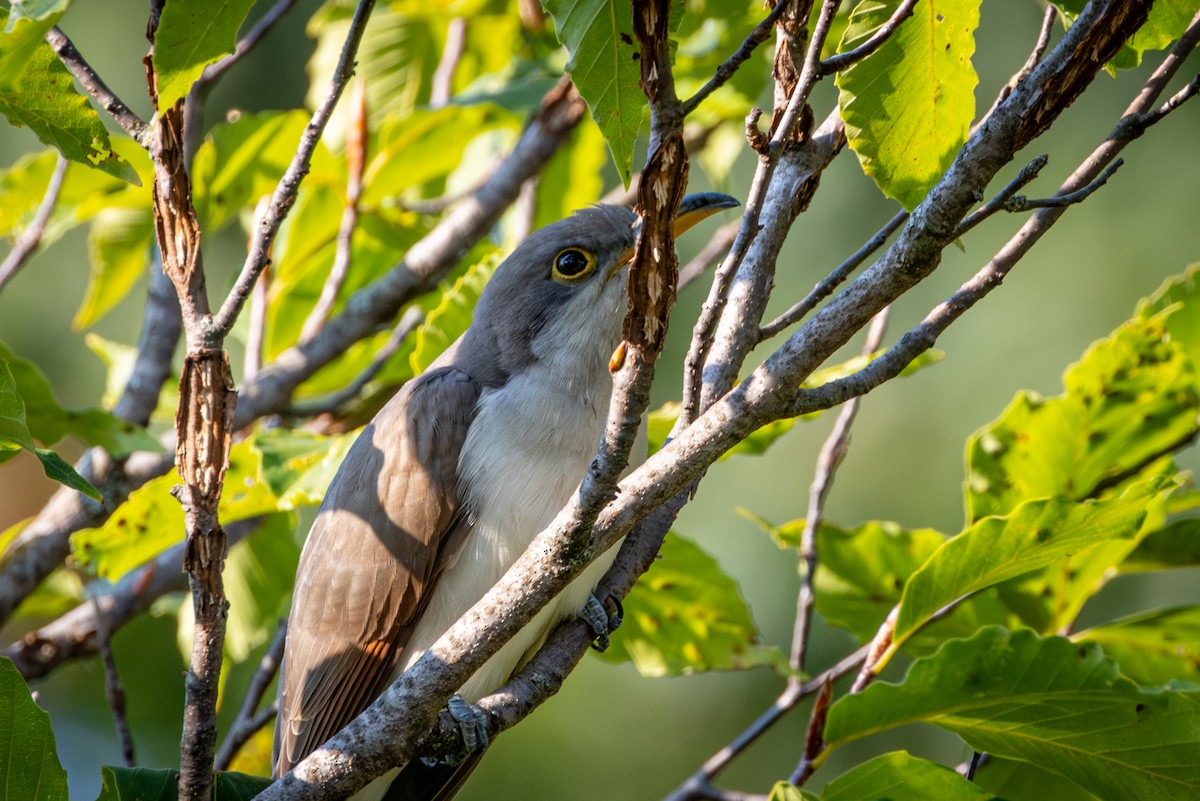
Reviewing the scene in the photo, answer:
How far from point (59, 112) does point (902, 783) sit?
2.31m

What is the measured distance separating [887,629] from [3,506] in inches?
205

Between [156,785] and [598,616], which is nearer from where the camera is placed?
[156,785]

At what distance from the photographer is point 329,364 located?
4.86 m

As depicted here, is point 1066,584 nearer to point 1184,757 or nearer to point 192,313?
point 1184,757

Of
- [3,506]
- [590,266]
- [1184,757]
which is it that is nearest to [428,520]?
[590,266]

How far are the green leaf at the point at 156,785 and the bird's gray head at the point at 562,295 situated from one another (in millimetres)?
1607

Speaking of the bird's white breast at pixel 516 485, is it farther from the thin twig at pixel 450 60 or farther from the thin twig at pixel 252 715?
the thin twig at pixel 450 60

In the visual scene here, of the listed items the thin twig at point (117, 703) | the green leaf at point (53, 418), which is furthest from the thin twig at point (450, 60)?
the thin twig at point (117, 703)

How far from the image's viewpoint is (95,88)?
2445 mm

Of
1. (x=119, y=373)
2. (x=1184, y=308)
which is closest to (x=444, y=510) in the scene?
(x=1184, y=308)

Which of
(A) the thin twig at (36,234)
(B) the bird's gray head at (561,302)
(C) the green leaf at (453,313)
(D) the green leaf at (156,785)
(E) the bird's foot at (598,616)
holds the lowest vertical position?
(D) the green leaf at (156,785)

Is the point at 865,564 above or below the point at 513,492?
below

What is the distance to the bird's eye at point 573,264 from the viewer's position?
3.86 m

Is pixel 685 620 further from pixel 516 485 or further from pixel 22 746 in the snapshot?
pixel 22 746
